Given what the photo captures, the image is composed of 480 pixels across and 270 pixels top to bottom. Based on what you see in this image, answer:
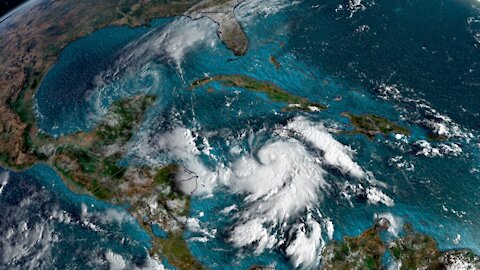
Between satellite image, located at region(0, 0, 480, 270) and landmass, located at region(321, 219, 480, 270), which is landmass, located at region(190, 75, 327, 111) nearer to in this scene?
satellite image, located at region(0, 0, 480, 270)

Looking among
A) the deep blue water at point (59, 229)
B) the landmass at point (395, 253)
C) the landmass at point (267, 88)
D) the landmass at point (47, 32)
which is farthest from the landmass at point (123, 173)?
the landmass at point (395, 253)

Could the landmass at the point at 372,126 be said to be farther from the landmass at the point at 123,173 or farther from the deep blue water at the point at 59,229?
the deep blue water at the point at 59,229

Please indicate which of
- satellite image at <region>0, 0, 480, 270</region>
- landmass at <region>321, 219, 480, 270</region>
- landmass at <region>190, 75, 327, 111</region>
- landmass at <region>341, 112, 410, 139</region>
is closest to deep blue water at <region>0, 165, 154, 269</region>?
satellite image at <region>0, 0, 480, 270</region>

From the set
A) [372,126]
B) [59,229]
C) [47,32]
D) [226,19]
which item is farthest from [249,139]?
[47,32]

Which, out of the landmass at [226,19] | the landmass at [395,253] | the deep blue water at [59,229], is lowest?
the landmass at [395,253]

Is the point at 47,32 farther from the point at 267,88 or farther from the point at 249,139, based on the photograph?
the point at 249,139

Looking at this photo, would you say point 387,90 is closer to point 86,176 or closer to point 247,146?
point 247,146

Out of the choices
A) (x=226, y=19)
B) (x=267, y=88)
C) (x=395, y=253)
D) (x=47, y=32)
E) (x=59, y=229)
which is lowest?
(x=395, y=253)
